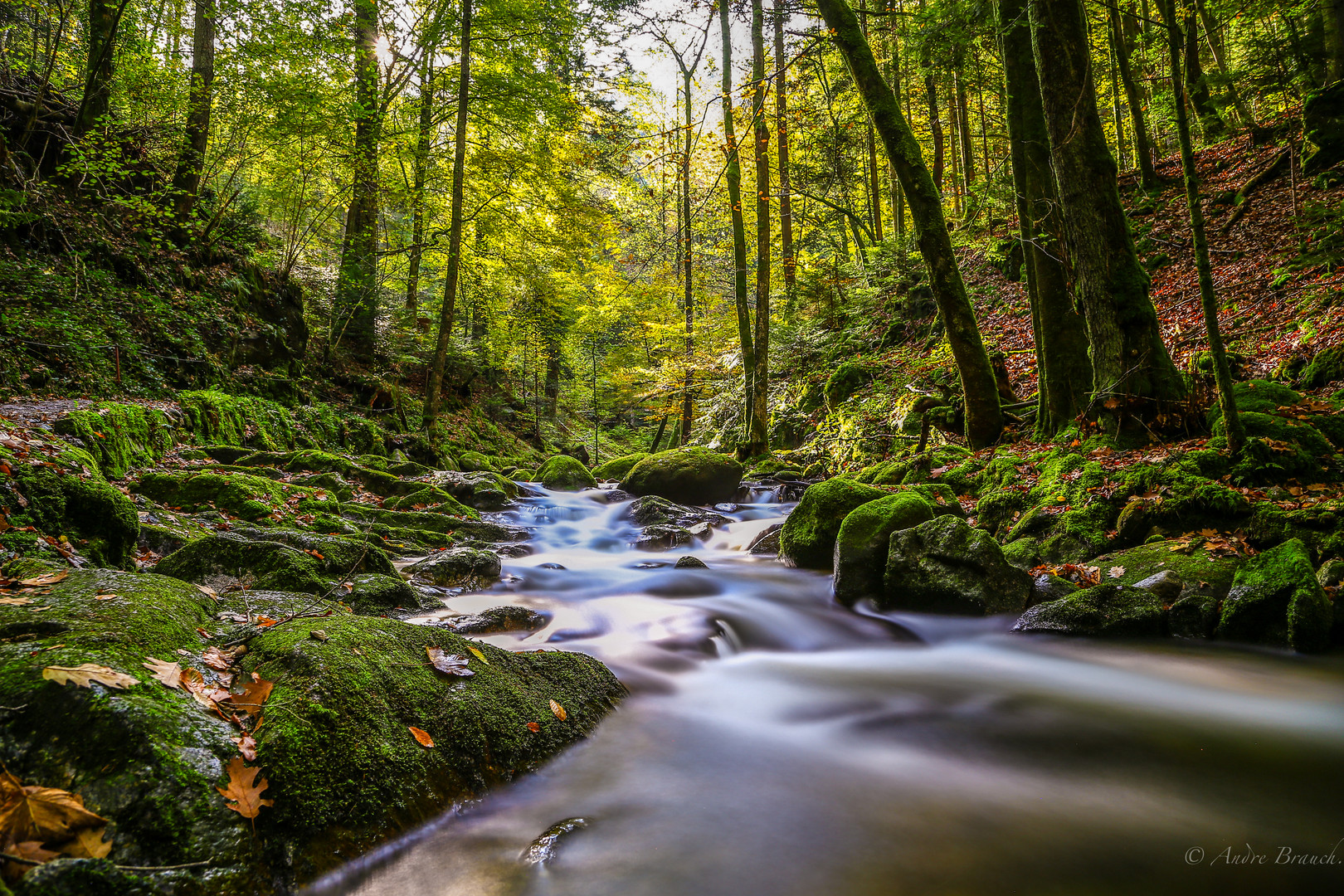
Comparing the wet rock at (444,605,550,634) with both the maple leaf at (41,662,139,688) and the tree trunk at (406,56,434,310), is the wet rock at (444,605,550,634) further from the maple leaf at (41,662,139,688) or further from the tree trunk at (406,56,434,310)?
the tree trunk at (406,56,434,310)

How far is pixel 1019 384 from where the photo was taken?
9.77 metres

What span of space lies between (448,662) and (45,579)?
1.56 m

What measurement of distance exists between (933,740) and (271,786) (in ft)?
10.7

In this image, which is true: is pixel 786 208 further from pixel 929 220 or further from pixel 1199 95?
pixel 1199 95

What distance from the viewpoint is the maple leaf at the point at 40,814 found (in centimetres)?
135

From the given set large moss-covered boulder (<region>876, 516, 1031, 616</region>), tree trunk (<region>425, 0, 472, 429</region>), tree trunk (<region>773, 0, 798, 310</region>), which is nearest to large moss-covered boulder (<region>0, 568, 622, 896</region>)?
large moss-covered boulder (<region>876, 516, 1031, 616</region>)

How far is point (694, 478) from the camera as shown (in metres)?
12.0

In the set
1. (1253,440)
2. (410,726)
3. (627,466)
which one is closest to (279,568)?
(410,726)

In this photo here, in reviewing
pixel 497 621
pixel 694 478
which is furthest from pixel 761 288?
pixel 497 621

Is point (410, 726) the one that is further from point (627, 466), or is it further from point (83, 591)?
point (627, 466)

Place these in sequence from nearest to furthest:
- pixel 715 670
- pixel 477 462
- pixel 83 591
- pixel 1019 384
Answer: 1. pixel 83 591
2. pixel 715 670
3. pixel 1019 384
4. pixel 477 462

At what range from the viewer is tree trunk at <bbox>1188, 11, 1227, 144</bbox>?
13.2 metres

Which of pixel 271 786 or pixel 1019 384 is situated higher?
pixel 1019 384

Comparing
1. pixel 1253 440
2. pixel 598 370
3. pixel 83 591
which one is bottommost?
pixel 83 591
